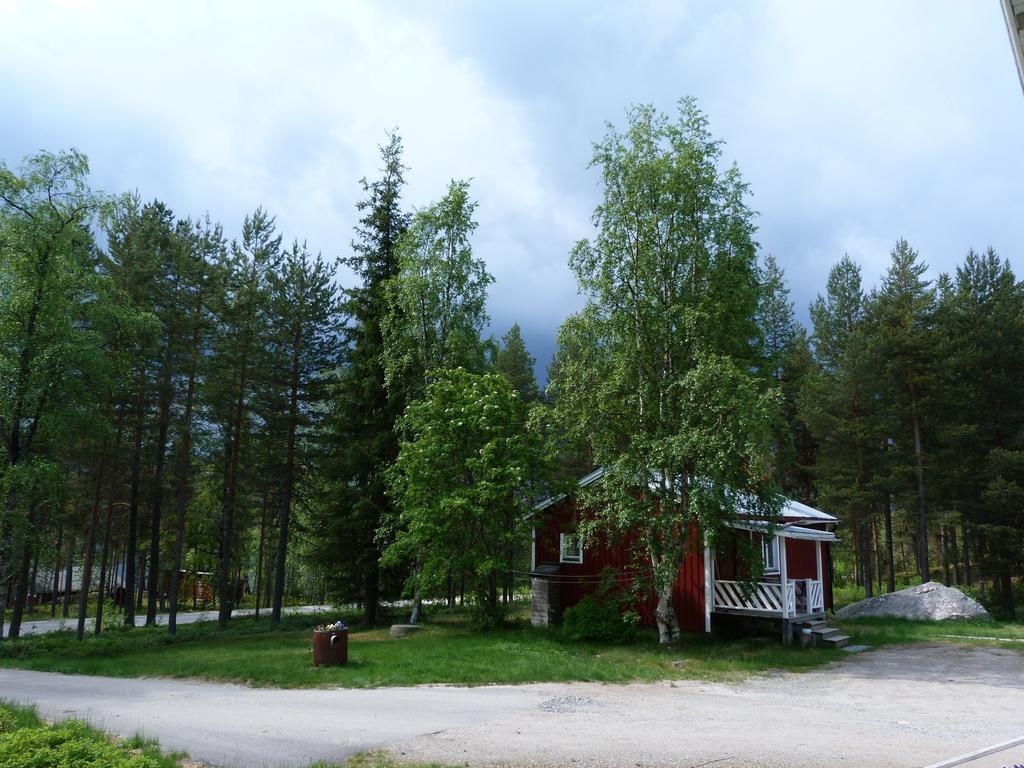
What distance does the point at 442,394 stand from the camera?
20438 mm

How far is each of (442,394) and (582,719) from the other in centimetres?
1229

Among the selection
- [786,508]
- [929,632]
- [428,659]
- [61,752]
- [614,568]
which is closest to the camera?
[61,752]

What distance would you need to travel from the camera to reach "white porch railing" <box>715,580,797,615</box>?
705 inches

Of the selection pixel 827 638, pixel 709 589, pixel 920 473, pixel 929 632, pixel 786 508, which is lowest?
pixel 929 632

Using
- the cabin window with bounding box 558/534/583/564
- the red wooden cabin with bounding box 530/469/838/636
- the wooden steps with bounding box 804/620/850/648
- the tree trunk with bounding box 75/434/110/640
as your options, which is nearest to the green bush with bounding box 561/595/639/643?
the red wooden cabin with bounding box 530/469/838/636

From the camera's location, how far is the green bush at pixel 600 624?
18297 millimetres

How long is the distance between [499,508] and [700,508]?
623 cm

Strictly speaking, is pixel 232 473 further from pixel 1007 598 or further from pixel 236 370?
pixel 1007 598

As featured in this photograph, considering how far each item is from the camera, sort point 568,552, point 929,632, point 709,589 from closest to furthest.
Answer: point 709,589 → point 929,632 → point 568,552

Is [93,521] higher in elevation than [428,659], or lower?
higher

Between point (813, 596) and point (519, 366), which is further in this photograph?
point (519, 366)

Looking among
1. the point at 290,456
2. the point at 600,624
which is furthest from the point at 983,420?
the point at 290,456

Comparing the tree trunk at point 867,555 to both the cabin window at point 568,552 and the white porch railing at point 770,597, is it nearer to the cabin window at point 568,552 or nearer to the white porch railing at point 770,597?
the white porch railing at point 770,597

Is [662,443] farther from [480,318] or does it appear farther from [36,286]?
[36,286]
